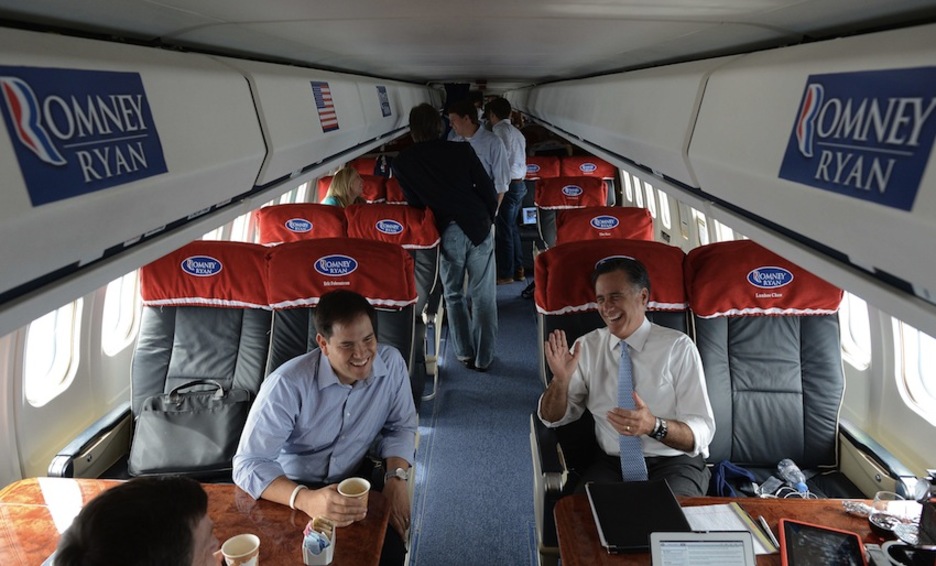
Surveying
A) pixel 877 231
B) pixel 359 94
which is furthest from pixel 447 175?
pixel 877 231

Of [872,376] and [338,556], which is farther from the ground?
[338,556]

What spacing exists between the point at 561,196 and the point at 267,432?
542 cm

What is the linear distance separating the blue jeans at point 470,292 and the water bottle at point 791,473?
2.87 metres

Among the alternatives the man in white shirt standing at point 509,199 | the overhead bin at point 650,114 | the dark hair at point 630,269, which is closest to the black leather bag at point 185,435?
the dark hair at point 630,269

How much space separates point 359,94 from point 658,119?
2.32 meters

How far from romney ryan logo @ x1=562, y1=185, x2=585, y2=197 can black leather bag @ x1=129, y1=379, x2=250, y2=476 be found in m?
5.04

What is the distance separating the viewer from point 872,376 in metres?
3.56

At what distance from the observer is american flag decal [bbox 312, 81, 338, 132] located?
2.90 meters

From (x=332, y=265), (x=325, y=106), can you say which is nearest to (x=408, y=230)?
(x=332, y=265)

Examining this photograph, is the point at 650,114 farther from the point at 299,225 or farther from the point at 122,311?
the point at 122,311

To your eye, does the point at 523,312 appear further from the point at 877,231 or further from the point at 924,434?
the point at 877,231

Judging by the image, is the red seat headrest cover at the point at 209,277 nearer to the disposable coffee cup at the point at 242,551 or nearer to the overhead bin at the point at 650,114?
the disposable coffee cup at the point at 242,551

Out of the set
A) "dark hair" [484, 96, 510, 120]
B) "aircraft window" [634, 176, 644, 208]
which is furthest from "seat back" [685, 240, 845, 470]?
"aircraft window" [634, 176, 644, 208]

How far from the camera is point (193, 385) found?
3463 mm
